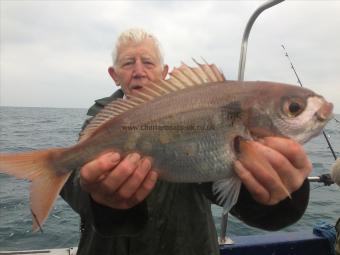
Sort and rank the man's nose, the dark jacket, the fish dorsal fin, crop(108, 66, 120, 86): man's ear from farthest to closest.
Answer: crop(108, 66, 120, 86): man's ear, the man's nose, the dark jacket, the fish dorsal fin

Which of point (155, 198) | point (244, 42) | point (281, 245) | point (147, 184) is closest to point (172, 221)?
point (155, 198)

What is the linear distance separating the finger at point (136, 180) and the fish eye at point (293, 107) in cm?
92

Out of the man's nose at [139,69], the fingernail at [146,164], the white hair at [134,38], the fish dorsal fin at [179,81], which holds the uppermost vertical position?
the white hair at [134,38]

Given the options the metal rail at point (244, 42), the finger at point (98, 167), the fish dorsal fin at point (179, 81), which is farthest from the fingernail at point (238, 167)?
the metal rail at point (244, 42)

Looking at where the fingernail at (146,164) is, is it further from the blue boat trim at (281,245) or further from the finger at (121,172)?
the blue boat trim at (281,245)

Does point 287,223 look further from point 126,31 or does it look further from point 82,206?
point 126,31

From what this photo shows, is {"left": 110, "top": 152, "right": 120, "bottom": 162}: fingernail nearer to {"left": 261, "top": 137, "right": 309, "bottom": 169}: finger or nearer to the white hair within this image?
{"left": 261, "top": 137, "right": 309, "bottom": 169}: finger

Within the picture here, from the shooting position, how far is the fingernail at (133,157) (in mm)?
2311

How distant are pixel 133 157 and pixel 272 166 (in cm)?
83

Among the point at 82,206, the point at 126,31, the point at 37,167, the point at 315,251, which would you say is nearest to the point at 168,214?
the point at 82,206

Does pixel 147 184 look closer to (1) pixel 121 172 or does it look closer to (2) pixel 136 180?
(2) pixel 136 180

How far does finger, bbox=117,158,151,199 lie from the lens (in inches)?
90.4

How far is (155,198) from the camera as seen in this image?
3.00 metres

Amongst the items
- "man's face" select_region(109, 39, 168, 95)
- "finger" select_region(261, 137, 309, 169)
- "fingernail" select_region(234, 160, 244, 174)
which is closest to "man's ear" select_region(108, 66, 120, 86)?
"man's face" select_region(109, 39, 168, 95)
